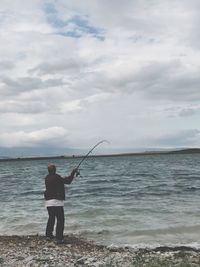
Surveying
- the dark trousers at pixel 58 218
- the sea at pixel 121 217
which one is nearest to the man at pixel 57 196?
the dark trousers at pixel 58 218

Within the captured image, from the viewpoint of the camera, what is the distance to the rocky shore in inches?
442

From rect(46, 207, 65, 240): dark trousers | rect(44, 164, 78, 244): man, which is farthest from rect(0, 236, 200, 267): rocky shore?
rect(44, 164, 78, 244): man

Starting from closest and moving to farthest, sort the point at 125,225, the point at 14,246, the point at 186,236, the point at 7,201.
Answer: the point at 14,246 < the point at 186,236 < the point at 125,225 < the point at 7,201

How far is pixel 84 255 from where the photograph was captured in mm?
12508

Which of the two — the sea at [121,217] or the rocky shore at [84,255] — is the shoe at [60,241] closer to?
the rocky shore at [84,255]

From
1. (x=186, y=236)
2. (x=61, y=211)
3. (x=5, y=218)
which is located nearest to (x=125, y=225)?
(x=186, y=236)

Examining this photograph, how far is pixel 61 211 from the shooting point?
14336 millimetres

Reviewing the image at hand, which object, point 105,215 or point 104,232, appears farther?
point 105,215

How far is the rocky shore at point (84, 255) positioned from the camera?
11234 mm

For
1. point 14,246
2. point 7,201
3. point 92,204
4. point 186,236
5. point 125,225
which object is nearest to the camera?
point 14,246

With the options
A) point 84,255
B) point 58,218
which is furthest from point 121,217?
point 84,255

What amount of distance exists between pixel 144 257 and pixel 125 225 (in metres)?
5.63

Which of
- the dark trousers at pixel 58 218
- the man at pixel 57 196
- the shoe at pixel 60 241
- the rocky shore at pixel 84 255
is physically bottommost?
the rocky shore at pixel 84 255

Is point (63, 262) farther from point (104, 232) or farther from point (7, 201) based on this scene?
point (7, 201)
